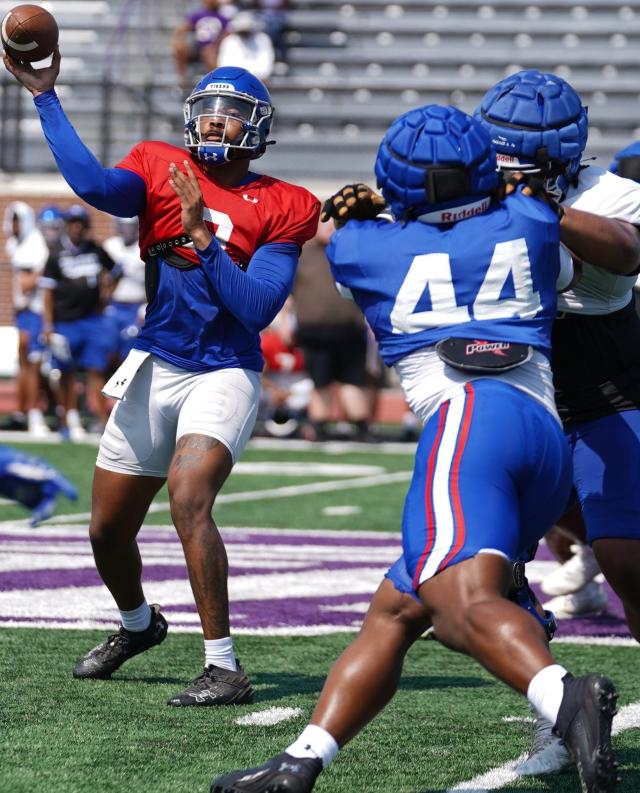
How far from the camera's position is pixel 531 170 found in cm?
394

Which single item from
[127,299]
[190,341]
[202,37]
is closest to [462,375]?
[190,341]

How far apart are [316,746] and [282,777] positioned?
96mm

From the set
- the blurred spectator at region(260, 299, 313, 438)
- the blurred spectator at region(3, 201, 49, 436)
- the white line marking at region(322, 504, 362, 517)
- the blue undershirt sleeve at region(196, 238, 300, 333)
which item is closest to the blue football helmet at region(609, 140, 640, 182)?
the blue undershirt sleeve at region(196, 238, 300, 333)

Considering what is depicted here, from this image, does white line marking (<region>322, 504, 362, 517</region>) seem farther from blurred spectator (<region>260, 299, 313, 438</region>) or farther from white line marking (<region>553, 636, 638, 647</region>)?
blurred spectator (<region>260, 299, 313, 438</region>)

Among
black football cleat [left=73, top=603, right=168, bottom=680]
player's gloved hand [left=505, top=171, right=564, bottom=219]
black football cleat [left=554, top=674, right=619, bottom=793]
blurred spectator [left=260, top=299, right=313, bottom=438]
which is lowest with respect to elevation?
blurred spectator [left=260, top=299, right=313, bottom=438]

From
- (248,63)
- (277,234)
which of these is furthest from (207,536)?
(248,63)

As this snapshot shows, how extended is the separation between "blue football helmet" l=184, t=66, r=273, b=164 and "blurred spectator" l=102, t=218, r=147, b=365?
991 centimetres

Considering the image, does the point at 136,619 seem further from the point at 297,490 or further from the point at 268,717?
the point at 297,490

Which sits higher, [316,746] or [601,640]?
[316,746]

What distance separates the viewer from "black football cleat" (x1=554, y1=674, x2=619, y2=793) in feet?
9.36

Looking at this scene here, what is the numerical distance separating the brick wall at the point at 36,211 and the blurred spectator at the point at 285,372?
4.27 meters

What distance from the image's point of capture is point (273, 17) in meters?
20.2

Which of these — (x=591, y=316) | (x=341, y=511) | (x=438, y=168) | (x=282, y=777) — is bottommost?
(x=341, y=511)

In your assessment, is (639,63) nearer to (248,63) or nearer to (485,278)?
(248,63)
